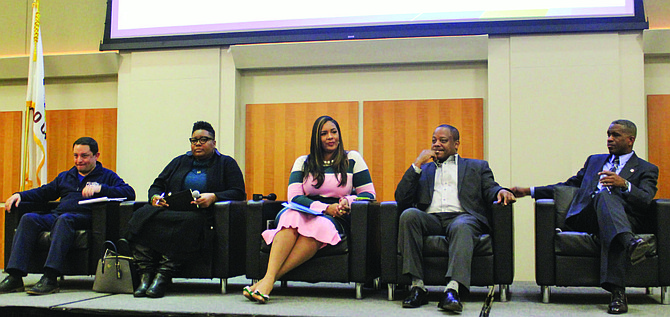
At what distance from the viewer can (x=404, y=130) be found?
5145 mm

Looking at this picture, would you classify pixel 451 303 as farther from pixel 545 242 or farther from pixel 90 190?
pixel 90 190

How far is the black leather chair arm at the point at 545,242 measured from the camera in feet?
10.5

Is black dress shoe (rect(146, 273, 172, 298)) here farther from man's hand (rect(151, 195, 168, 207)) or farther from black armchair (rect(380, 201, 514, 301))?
black armchair (rect(380, 201, 514, 301))

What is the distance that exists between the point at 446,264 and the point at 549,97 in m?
2.26

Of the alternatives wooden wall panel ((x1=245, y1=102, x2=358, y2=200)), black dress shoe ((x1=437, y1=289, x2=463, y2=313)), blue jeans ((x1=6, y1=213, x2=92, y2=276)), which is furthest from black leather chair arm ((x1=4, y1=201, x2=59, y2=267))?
black dress shoe ((x1=437, y1=289, x2=463, y2=313))

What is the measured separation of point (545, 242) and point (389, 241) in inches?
34.4

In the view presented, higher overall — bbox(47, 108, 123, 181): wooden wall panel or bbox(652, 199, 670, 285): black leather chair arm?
bbox(47, 108, 123, 181): wooden wall panel

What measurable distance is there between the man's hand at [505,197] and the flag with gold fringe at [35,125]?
4.15m

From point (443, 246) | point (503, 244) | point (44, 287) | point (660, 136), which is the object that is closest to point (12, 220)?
point (44, 287)

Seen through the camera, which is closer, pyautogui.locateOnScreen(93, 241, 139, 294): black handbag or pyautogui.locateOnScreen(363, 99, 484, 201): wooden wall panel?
pyautogui.locateOnScreen(93, 241, 139, 294): black handbag

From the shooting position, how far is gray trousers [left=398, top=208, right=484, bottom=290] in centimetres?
302

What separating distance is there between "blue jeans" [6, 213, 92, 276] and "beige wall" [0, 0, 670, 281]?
1669mm

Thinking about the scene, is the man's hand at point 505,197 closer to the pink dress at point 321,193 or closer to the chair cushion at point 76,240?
the pink dress at point 321,193

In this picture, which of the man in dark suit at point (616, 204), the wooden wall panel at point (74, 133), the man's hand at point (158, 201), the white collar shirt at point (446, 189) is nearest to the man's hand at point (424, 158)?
the white collar shirt at point (446, 189)
